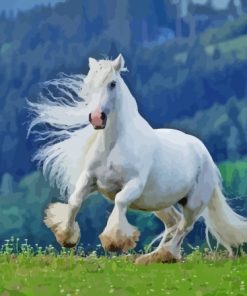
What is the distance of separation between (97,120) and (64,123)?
0.64 meters

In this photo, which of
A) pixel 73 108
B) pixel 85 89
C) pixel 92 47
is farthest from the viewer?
pixel 92 47

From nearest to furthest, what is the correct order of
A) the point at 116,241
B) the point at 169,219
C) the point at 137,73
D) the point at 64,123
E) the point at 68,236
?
the point at 116,241 < the point at 68,236 < the point at 64,123 < the point at 169,219 < the point at 137,73

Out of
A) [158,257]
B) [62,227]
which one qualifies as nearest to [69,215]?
[62,227]

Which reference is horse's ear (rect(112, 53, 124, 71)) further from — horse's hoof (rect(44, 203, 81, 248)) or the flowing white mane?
horse's hoof (rect(44, 203, 81, 248))

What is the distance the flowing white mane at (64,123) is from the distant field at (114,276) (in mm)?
515

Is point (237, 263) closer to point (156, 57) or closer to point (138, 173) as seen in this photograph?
point (138, 173)

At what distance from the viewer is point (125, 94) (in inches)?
261

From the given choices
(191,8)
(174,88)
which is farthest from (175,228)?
(191,8)

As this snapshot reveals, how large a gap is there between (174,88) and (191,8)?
58 centimetres

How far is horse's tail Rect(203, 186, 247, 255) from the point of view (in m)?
7.26

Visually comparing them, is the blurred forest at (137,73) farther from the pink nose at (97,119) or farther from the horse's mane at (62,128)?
the pink nose at (97,119)

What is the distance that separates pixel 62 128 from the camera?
7.02 metres

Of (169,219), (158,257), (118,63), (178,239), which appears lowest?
(158,257)

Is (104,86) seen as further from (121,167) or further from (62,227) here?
(62,227)
